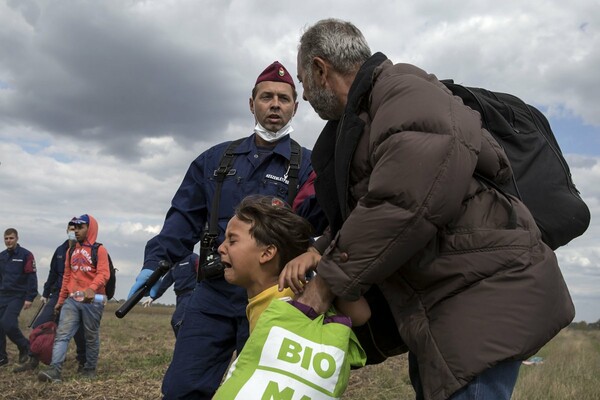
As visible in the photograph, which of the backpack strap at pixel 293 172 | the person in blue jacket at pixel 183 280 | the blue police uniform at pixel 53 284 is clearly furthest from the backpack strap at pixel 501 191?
the blue police uniform at pixel 53 284

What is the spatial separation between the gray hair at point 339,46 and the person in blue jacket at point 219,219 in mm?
1309

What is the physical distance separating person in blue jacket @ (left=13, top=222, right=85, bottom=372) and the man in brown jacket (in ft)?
28.3

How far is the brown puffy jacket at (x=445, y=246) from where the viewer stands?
2115 mm

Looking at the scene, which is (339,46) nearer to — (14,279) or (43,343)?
(43,343)

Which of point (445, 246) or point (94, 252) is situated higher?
point (94, 252)

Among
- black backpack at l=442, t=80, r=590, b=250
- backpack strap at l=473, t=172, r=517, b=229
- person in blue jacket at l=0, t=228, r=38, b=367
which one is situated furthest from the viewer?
person in blue jacket at l=0, t=228, r=38, b=367

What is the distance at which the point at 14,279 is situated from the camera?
12.1 m

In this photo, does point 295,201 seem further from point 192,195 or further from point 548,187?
point 548,187

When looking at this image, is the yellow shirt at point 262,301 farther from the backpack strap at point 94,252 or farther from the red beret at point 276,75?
the backpack strap at point 94,252

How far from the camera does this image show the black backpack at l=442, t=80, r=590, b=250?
7.99 ft

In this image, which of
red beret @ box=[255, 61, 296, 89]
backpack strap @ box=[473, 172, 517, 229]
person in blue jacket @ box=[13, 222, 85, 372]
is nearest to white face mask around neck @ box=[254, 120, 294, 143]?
red beret @ box=[255, 61, 296, 89]

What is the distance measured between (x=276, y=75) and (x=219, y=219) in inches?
40.3

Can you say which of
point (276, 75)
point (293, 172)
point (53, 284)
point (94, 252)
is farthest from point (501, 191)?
point (53, 284)

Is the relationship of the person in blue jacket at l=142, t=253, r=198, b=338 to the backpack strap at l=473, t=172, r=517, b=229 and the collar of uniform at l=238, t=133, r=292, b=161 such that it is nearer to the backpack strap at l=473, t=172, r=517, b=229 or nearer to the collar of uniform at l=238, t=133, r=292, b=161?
the collar of uniform at l=238, t=133, r=292, b=161
